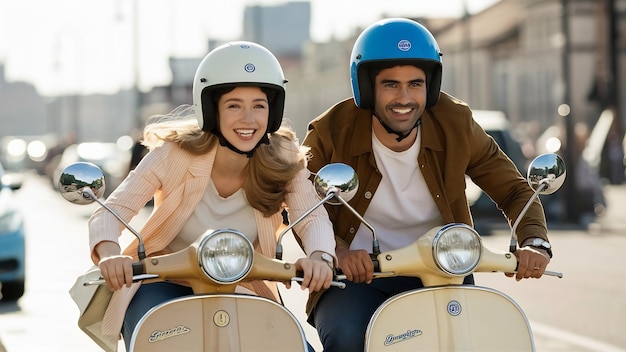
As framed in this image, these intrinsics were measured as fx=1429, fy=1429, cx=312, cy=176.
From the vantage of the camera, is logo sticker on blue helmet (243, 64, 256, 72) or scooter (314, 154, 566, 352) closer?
scooter (314, 154, 566, 352)

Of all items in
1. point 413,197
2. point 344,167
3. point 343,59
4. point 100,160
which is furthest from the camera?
point 343,59

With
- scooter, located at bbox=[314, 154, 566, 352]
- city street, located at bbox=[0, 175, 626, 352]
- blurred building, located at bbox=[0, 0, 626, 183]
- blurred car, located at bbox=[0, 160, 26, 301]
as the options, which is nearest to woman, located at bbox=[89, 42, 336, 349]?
scooter, located at bbox=[314, 154, 566, 352]

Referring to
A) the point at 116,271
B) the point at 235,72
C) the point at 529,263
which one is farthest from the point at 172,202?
the point at 529,263

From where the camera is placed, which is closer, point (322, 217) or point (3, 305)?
point (322, 217)

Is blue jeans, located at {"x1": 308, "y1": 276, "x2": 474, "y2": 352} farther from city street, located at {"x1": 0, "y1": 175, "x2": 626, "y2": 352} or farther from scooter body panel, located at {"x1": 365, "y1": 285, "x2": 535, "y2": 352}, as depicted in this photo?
city street, located at {"x1": 0, "y1": 175, "x2": 626, "y2": 352}

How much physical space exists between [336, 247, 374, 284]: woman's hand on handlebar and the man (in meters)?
0.37

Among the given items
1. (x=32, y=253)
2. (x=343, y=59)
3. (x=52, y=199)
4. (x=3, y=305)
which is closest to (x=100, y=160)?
(x=52, y=199)

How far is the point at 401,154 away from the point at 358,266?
90 cm

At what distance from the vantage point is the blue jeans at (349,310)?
5254 millimetres

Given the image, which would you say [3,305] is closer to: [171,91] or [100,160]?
[100,160]

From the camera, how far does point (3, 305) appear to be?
487 inches

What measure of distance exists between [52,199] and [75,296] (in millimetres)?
36935

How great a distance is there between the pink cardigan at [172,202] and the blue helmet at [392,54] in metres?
0.49

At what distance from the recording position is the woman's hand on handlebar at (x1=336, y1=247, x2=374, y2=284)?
16.5 feet
